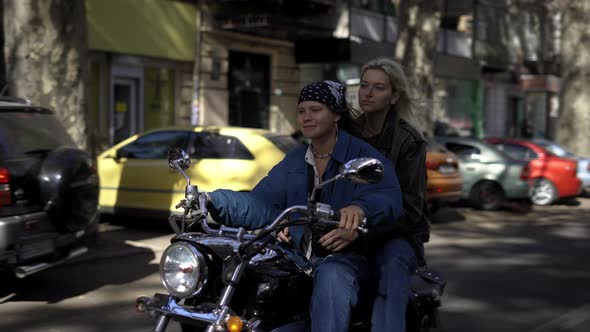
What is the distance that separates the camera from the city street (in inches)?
257

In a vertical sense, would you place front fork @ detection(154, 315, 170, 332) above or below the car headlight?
below

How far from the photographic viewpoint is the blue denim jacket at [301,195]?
3.48 m

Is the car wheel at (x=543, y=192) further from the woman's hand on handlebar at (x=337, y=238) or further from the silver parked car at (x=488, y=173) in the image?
the woman's hand on handlebar at (x=337, y=238)

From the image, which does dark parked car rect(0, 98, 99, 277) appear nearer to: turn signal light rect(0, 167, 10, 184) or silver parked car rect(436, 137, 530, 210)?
turn signal light rect(0, 167, 10, 184)

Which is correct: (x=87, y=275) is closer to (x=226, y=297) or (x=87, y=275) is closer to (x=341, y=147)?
(x=341, y=147)

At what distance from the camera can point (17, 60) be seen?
9.20m

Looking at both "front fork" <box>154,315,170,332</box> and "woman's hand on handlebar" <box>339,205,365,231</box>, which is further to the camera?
"woman's hand on handlebar" <box>339,205,365,231</box>

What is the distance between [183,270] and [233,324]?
0.30 meters

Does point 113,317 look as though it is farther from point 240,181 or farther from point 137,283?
point 240,181

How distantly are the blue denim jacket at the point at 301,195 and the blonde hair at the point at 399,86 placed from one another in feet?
2.63

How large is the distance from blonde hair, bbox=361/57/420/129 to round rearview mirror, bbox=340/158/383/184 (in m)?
1.37

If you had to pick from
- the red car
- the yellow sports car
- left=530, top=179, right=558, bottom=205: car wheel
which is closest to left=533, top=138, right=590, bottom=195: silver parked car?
the red car

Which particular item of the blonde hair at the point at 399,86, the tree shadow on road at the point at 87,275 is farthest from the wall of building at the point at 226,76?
the blonde hair at the point at 399,86

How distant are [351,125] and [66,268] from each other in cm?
539
